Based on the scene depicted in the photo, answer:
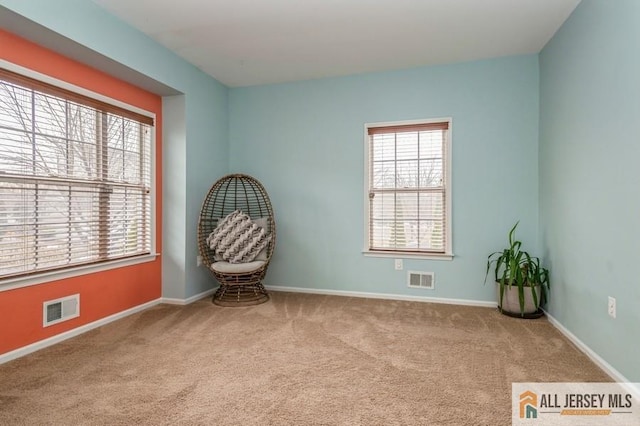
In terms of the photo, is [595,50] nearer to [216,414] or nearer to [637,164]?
[637,164]

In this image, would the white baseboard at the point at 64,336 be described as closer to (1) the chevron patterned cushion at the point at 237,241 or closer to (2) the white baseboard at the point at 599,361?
(1) the chevron patterned cushion at the point at 237,241

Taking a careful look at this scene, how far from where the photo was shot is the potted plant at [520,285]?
3.24m

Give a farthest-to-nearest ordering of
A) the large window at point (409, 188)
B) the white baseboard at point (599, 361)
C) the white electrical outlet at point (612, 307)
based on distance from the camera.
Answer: the large window at point (409, 188)
the white electrical outlet at point (612, 307)
the white baseboard at point (599, 361)

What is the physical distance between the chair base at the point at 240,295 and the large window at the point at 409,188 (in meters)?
1.24

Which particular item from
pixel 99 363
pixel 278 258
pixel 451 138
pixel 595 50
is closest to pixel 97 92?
pixel 99 363

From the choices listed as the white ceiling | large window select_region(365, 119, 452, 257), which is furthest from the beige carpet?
the white ceiling

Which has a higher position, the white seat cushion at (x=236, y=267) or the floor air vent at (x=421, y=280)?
the white seat cushion at (x=236, y=267)

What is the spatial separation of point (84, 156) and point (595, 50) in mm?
3771

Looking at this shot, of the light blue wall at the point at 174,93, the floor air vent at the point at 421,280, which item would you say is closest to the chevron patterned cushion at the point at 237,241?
the light blue wall at the point at 174,93

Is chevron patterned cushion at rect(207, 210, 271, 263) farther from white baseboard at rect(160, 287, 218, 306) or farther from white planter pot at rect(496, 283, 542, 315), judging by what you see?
white planter pot at rect(496, 283, 542, 315)

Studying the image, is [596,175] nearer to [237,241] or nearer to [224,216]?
[237,241]

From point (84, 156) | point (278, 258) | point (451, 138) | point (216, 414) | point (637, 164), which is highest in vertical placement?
point (451, 138)

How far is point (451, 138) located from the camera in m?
3.78

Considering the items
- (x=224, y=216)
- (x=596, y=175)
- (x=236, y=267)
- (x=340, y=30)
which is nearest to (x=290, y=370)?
(x=236, y=267)
